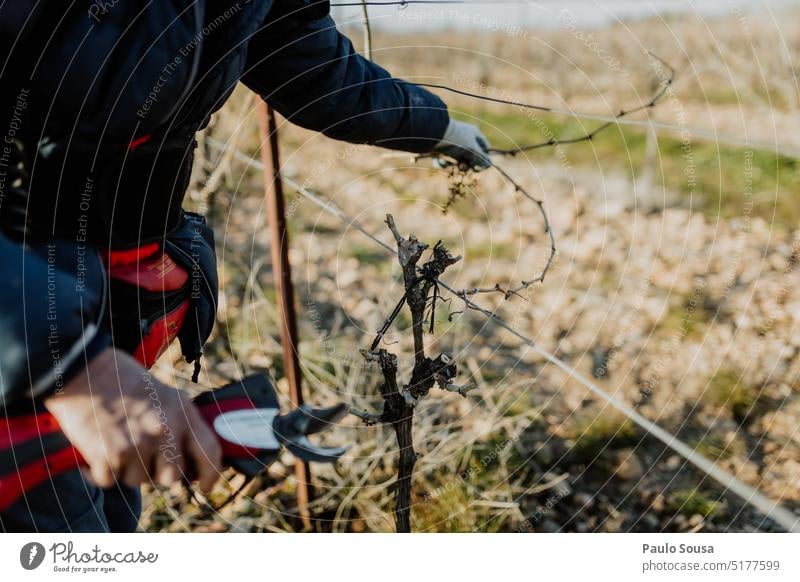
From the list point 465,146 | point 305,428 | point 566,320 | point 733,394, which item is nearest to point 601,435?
point 733,394

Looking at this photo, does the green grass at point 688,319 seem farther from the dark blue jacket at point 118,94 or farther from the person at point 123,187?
the dark blue jacket at point 118,94

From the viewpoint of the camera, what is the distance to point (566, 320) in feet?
6.72

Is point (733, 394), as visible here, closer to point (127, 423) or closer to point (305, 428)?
point (305, 428)

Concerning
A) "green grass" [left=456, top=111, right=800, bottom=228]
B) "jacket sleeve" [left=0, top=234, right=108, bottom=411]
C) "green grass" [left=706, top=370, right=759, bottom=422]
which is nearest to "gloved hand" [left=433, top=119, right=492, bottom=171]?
"jacket sleeve" [left=0, top=234, right=108, bottom=411]

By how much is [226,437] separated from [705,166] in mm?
2912

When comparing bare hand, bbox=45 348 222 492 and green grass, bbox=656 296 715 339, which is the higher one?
bare hand, bbox=45 348 222 492

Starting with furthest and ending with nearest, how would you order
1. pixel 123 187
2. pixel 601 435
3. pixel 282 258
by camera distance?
pixel 601 435, pixel 282 258, pixel 123 187

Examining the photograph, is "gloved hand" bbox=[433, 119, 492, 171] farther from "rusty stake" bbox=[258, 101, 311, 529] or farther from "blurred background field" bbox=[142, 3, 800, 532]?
"rusty stake" bbox=[258, 101, 311, 529]

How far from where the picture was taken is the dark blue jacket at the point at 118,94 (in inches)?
23.8

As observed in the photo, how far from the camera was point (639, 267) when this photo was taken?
2.34 metres

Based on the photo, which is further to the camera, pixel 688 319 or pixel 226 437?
pixel 688 319

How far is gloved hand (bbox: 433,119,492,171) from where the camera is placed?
3.38ft

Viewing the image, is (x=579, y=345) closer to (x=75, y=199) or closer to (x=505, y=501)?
(x=505, y=501)

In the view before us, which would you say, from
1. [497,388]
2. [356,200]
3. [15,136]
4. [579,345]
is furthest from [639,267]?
[15,136]
